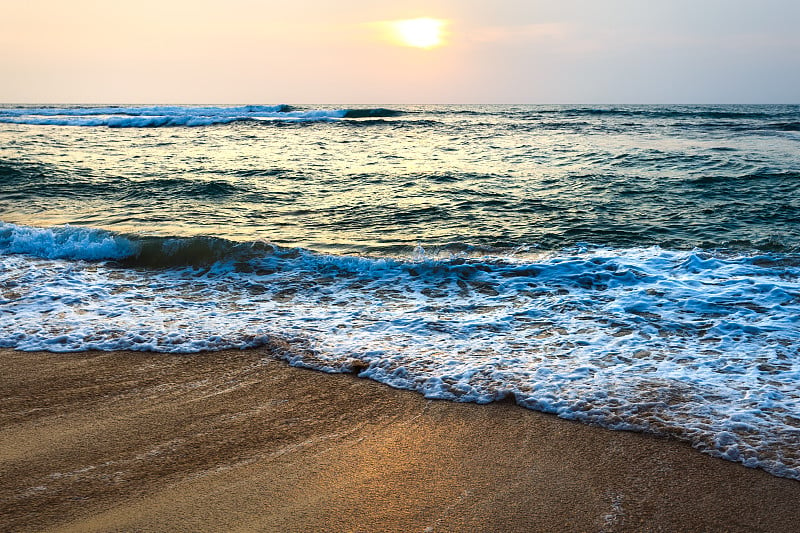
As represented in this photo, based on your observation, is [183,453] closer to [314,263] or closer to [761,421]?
[761,421]

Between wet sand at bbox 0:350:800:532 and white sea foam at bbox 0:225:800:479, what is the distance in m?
0.29

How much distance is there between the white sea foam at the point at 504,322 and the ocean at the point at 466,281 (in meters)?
0.02

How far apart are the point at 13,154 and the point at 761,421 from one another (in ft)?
73.1

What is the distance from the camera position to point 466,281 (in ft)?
20.7

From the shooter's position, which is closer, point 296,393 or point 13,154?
point 296,393

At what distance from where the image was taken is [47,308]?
17.7ft

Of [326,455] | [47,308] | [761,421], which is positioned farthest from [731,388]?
[47,308]

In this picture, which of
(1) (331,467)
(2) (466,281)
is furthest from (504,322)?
(1) (331,467)

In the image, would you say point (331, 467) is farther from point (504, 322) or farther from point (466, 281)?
point (466, 281)

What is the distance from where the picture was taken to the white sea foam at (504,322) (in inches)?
140

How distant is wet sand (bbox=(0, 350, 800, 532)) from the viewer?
2.47 m

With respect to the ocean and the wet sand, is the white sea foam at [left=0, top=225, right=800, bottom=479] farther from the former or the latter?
the wet sand

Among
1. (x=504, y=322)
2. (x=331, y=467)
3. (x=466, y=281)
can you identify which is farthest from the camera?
(x=466, y=281)

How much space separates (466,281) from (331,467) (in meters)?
3.76
